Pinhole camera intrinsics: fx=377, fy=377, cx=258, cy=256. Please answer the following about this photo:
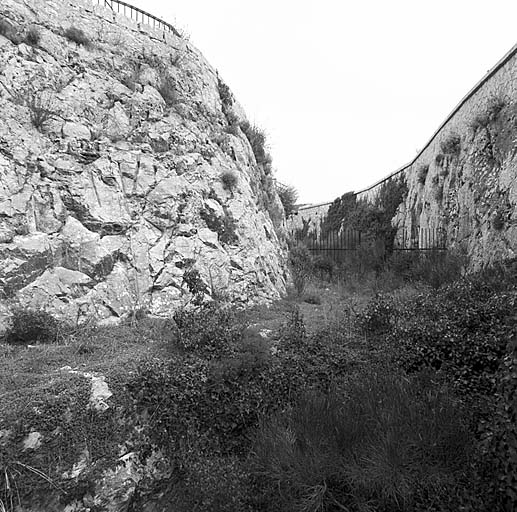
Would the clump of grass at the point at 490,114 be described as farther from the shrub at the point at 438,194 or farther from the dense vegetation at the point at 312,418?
the dense vegetation at the point at 312,418

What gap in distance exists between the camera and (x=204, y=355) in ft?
15.0

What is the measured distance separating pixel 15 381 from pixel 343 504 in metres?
3.35

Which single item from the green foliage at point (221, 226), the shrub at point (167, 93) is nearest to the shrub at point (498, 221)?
the green foliage at point (221, 226)

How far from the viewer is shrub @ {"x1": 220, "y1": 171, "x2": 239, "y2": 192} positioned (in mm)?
8617

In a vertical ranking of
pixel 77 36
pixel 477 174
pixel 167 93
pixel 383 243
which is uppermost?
pixel 77 36

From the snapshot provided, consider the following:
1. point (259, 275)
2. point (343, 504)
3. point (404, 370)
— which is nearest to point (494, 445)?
point (343, 504)

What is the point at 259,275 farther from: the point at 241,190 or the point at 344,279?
the point at 344,279

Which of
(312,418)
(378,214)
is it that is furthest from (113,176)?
(378,214)

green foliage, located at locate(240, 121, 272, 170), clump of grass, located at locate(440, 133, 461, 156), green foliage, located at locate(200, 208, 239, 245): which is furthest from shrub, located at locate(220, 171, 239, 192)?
clump of grass, located at locate(440, 133, 461, 156)

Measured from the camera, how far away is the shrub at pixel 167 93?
880cm

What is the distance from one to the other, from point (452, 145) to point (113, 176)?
9443 mm

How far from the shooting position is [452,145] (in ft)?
36.2

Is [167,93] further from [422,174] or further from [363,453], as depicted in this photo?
[422,174]

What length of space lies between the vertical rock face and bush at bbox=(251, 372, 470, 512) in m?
3.26
